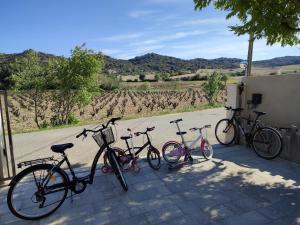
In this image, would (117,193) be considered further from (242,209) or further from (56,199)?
(242,209)

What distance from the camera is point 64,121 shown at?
14.0 meters

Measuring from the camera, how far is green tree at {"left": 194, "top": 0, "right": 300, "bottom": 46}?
14.0ft

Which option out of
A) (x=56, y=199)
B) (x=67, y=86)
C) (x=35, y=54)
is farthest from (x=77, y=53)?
Answer: (x=56, y=199)

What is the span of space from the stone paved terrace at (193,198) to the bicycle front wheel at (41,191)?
0.11 m

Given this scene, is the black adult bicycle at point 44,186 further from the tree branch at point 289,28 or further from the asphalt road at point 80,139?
the tree branch at point 289,28

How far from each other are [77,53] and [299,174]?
10979mm

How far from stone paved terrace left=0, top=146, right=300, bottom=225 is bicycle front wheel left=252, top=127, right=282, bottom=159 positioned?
0.39 m

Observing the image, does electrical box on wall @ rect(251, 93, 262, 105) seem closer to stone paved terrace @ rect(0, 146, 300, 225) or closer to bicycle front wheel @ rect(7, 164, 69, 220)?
stone paved terrace @ rect(0, 146, 300, 225)

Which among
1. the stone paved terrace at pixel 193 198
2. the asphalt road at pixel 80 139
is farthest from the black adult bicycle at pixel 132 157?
the asphalt road at pixel 80 139

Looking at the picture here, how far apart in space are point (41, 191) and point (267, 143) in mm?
4194

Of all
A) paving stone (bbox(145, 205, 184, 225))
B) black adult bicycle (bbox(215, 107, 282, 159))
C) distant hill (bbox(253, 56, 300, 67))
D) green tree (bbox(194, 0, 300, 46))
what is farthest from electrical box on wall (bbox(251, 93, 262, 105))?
paving stone (bbox(145, 205, 184, 225))

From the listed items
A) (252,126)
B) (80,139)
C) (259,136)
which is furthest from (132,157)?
(80,139)

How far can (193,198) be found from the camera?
361 centimetres

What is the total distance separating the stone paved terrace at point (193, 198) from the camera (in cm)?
312
